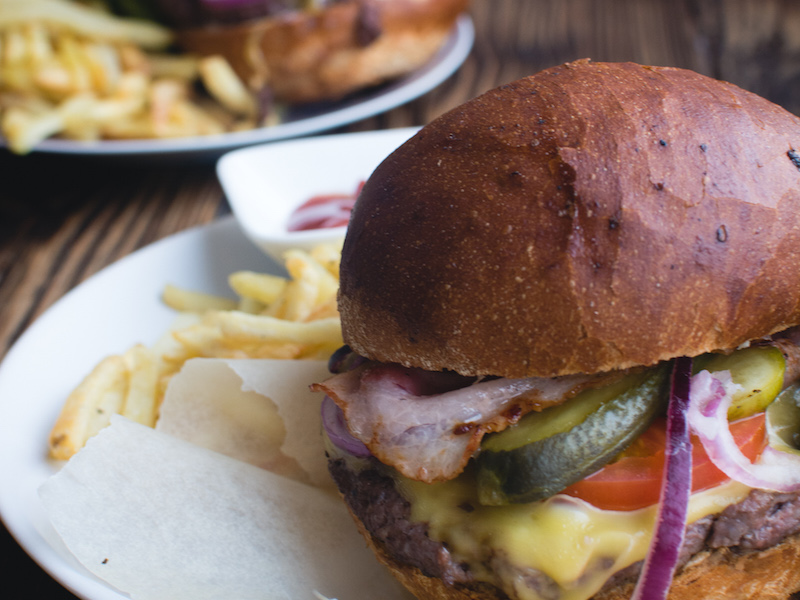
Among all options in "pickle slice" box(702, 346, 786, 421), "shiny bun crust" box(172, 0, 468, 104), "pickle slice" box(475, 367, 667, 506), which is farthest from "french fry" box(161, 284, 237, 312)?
"shiny bun crust" box(172, 0, 468, 104)

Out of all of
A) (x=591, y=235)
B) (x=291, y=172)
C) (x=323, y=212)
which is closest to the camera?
(x=591, y=235)

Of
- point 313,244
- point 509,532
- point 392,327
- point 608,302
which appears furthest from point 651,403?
point 313,244

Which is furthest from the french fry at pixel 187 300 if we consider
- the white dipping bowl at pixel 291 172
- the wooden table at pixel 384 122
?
the wooden table at pixel 384 122

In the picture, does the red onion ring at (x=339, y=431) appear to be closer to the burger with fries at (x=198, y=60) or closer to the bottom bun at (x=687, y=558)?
the bottom bun at (x=687, y=558)

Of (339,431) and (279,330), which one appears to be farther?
(279,330)

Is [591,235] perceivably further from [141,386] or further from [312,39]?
[312,39]

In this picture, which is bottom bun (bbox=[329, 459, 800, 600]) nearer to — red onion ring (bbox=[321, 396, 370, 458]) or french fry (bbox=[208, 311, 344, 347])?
red onion ring (bbox=[321, 396, 370, 458])

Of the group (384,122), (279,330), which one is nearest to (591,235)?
(279,330)
